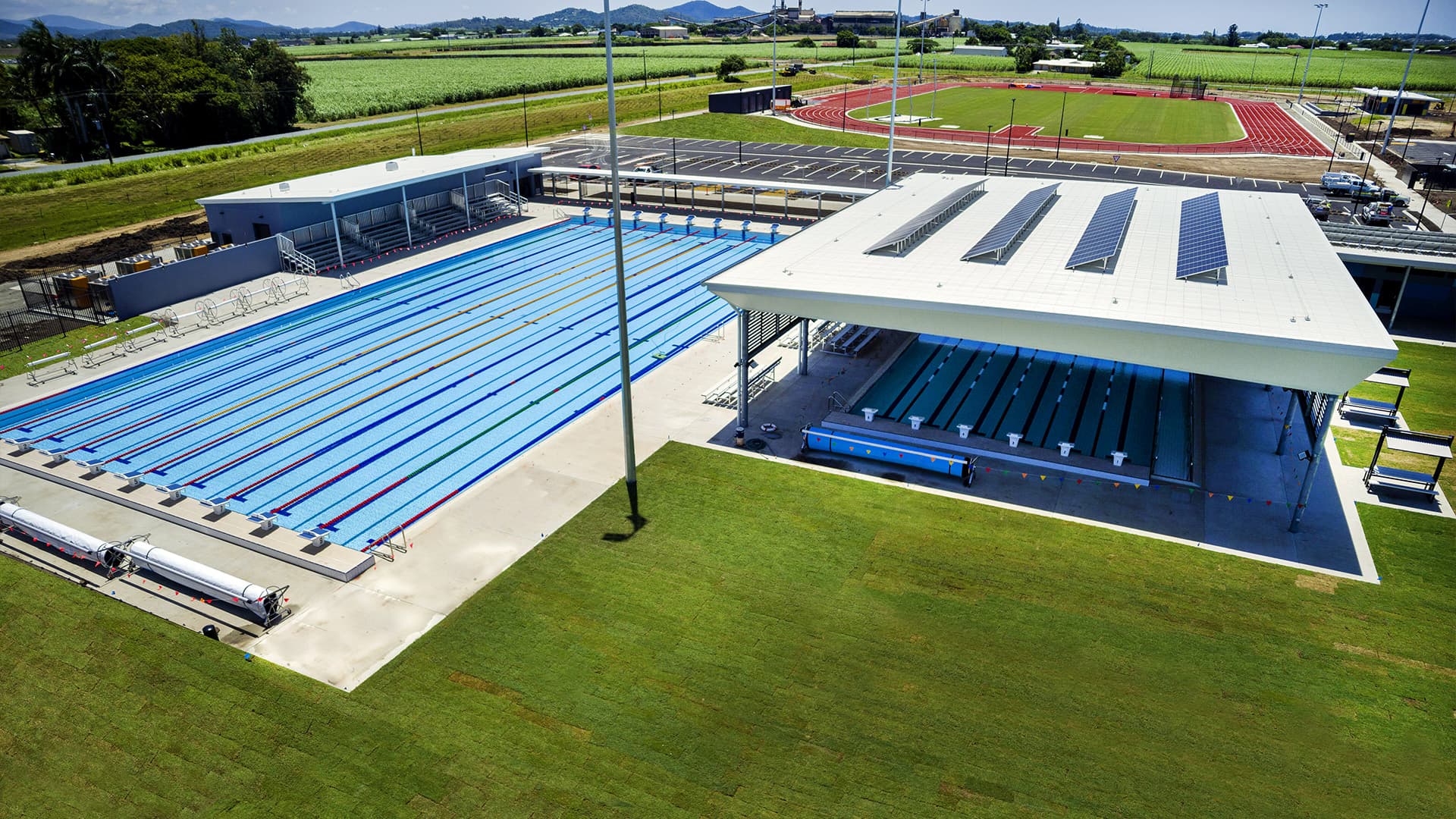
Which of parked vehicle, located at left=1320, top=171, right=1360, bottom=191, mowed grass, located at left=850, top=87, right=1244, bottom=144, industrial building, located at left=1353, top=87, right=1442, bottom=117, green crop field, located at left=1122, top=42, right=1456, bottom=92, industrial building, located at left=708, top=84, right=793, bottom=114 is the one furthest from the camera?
green crop field, located at left=1122, top=42, right=1456, bottom=92

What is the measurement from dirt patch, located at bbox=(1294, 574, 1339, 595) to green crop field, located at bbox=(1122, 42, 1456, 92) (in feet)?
410

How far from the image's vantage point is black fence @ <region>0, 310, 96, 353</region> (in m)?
29.5

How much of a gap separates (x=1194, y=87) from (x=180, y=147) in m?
116

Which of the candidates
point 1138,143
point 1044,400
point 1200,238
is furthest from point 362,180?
point 1138,143

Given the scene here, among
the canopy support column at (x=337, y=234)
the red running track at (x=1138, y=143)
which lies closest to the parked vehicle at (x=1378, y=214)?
the red running track at (x=1138, y=143)

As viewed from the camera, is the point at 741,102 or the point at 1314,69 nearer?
the point at 741,102

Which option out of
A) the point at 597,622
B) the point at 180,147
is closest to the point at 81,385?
the point at 597,622

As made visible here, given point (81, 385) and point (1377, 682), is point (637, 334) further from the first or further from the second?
point (1377, 682)

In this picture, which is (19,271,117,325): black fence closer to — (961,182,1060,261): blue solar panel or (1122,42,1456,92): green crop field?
(961,182,1060,261): blue solar panel

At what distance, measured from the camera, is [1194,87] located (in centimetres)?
10700

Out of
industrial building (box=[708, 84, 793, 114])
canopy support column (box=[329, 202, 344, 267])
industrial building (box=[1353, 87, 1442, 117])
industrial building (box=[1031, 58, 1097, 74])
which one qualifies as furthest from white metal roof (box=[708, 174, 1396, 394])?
industrial building (box=[1031, 58, 1097, 74])

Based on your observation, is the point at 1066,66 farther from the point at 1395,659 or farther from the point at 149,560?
the point at 149,560

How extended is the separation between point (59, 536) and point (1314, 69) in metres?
170

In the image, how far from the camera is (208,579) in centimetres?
1584
